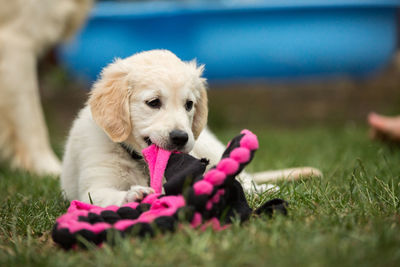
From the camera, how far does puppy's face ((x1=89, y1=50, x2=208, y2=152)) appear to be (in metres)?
2.52

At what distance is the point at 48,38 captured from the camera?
459cm

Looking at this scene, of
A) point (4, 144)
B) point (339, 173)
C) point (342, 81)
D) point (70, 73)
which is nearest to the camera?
point (339, 173)

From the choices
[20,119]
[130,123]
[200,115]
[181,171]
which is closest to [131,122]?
[130,123]

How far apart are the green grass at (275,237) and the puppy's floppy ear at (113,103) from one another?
0.51 m

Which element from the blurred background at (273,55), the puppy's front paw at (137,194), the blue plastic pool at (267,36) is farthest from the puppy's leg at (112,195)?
the blue plastic pool at (267,36)

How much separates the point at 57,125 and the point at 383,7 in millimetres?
5348

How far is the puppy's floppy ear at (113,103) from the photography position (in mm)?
2576

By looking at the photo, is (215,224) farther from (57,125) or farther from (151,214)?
(57,125)

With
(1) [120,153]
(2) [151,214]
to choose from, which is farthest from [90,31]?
A: (2) [151,214]

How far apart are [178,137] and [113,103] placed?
1.49 feet

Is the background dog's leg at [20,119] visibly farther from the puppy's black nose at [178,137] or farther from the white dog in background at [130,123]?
the puppy's black nose at [178,137]

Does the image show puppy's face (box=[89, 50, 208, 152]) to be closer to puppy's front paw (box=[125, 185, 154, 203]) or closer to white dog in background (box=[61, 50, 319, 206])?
white dog in background (box=[61, 50, 319, 206])

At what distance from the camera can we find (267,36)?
7.53m

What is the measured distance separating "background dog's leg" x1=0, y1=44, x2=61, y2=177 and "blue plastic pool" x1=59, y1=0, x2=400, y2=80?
3.06m
